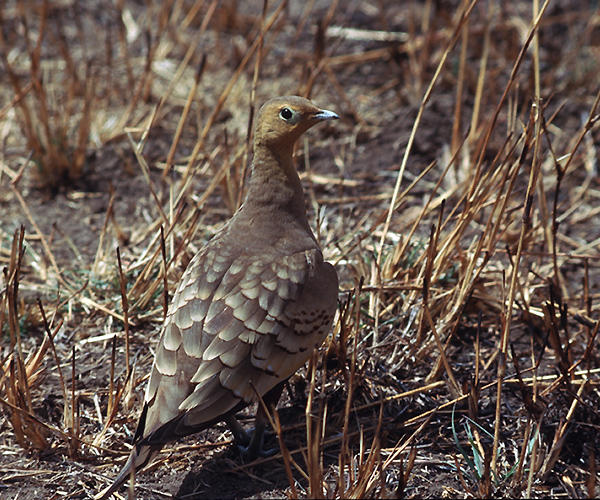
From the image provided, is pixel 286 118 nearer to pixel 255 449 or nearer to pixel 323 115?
pixel 323 115

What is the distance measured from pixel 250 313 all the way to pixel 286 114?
825 millimetres

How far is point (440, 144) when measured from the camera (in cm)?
514

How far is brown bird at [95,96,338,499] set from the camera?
2.69 metres

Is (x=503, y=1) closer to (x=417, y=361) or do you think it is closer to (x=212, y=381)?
(x=417, y=361)

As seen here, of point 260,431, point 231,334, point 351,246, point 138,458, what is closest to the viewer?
point 138,458

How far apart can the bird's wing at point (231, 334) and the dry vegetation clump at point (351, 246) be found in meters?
0.21

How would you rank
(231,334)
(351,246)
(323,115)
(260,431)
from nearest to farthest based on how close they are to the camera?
(231,334) < (260,431) < (323,115) < (351,246)

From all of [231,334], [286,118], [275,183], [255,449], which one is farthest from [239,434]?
[286,118]

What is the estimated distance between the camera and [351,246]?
4.06 metres

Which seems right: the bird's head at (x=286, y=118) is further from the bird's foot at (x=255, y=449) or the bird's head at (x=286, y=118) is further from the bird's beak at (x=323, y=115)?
the bird's foot at (x=255, y=449)

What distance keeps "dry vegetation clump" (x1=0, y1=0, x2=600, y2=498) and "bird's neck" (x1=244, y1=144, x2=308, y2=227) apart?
421mm

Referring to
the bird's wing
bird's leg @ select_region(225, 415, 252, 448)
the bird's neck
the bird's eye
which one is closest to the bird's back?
the bird's wing

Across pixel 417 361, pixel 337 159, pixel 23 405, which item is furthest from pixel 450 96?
pixel 23 405

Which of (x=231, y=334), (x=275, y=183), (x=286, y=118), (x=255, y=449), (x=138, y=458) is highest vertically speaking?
(x=286, y=118)
